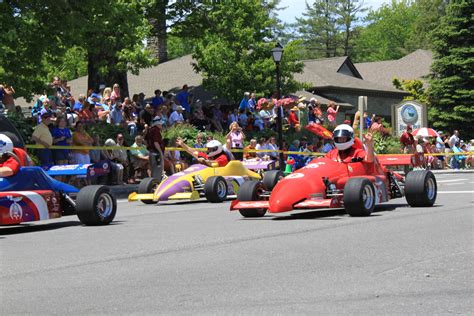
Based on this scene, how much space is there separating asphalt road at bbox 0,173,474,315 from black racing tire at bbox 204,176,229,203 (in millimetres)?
4831

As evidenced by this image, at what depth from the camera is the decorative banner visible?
47.7 m

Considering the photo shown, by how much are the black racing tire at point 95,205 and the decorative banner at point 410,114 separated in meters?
34.3

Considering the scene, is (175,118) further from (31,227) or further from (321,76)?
(321,76)

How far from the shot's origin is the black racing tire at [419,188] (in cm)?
1627

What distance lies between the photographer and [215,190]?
66.0ft

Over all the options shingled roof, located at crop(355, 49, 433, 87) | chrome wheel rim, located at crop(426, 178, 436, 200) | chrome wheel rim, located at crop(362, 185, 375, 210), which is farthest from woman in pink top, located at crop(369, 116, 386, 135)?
shingled roof, located at crop(355, 49, 433, 87)

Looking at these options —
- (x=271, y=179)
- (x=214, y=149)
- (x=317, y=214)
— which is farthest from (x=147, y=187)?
(x=317, y=214)

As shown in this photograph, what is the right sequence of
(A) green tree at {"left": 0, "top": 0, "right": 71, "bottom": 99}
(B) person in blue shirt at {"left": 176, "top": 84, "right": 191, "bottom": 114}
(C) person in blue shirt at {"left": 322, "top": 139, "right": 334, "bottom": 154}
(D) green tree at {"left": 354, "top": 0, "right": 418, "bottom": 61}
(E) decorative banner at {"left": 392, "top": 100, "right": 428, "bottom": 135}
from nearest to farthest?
1. (A) green tree at {"left": 0, "top": 0, "right": 71, "bottom": 99}
2. (C) person in blue shirt at {"left": 322, "top": 139, "right": 334, "bottom": 154}
3. (B) person in blue shirt at {"left": 176, "top": 84, "right": 191, "bottom": 114}
4. (E) decorative banner at {"left": 392, "top": 100, "right": 428, "bottom": 135}
5. (D) green tree at {"left": 354, "top": 0, "right": 418, "bottom": 61}

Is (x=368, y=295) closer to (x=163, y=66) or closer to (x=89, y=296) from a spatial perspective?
(x=89, y=296)

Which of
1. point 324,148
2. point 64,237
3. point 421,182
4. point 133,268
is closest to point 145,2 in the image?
point 324,148

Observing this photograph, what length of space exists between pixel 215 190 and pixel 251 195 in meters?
4.75

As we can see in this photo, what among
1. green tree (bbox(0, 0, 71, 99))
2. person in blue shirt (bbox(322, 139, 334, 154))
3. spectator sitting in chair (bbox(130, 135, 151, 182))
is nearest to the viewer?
green tree (bbox(0, 0, 71, 99))

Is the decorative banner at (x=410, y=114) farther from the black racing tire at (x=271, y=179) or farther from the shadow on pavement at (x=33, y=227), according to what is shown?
the shadow on pavement at (x=33, y=227)

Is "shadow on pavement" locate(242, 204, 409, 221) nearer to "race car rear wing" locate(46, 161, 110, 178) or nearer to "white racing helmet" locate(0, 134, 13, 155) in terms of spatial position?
"race car rear wing" locate(46, 161, 110, 178)
